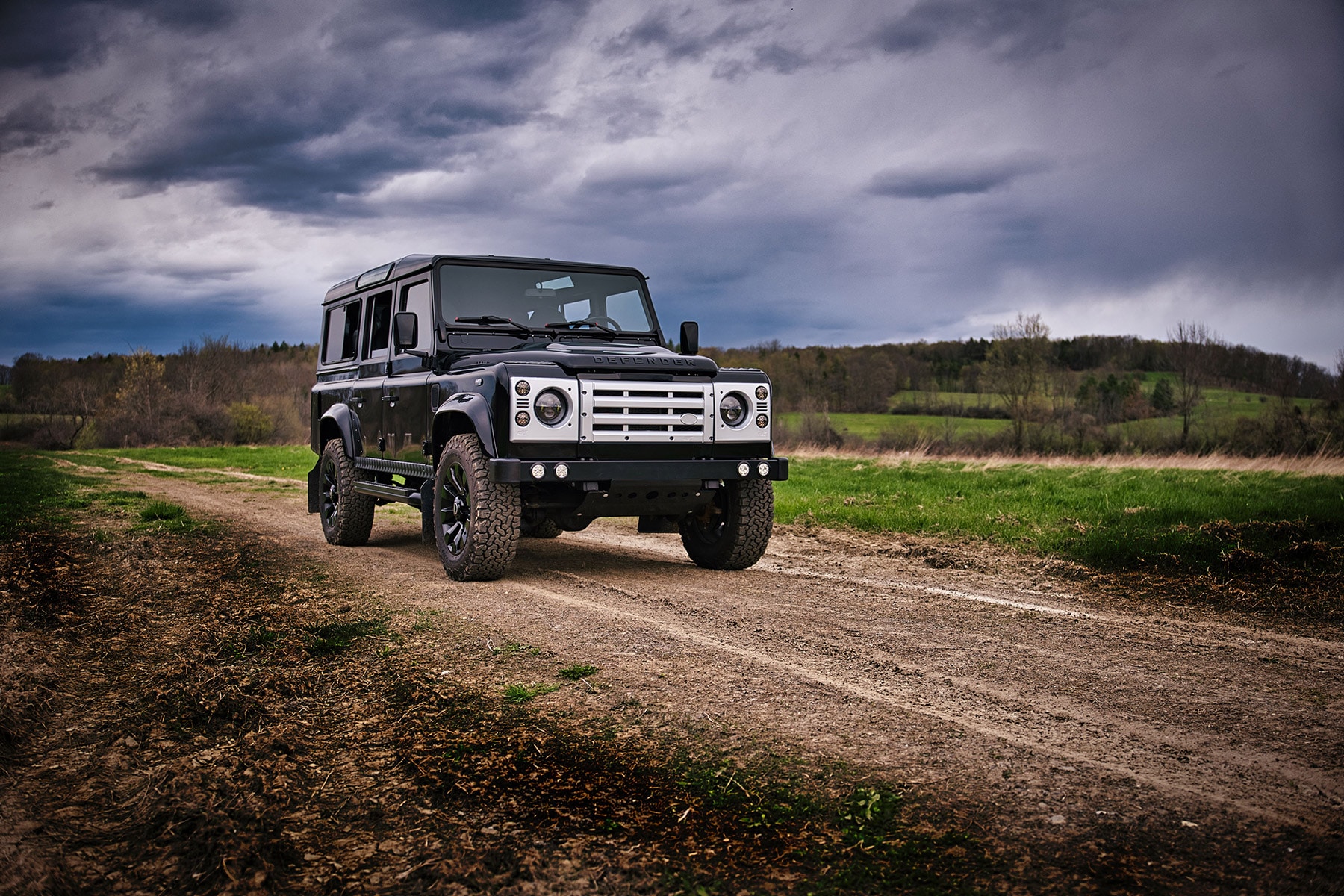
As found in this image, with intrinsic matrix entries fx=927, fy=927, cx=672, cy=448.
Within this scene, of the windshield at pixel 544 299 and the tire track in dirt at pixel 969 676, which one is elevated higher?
the windshield at pixel 544 299

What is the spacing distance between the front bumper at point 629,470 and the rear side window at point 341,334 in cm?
410

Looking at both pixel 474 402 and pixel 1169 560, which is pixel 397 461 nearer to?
pixel 474 402

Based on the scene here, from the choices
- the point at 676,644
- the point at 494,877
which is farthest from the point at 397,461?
the point at 494,877

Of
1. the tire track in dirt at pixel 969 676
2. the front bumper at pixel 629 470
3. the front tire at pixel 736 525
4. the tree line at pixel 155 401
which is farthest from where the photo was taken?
the tree line at pixel 155 401

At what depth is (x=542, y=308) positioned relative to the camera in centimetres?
839

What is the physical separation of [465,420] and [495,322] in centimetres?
118

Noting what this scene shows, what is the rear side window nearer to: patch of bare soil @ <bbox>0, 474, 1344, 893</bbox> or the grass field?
patch of bare soil @ <bbox>0, 474, 1344, 893</bbox>

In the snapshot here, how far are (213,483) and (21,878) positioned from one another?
60.4 feet

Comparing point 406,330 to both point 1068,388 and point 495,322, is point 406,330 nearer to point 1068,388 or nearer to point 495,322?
point 495,322

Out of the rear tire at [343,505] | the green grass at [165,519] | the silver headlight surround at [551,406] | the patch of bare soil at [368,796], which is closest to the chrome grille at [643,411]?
the silver headlight surround at [551,406]

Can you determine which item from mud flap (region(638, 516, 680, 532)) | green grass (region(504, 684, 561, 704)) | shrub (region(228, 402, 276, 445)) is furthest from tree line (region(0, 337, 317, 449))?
green grass (region(504, 684, 561, 704))

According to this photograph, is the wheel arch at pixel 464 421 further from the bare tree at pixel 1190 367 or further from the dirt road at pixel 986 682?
the bare tree at pixel 1190 367

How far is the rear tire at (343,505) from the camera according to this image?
9.65 metres

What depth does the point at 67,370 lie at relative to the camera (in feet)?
196
